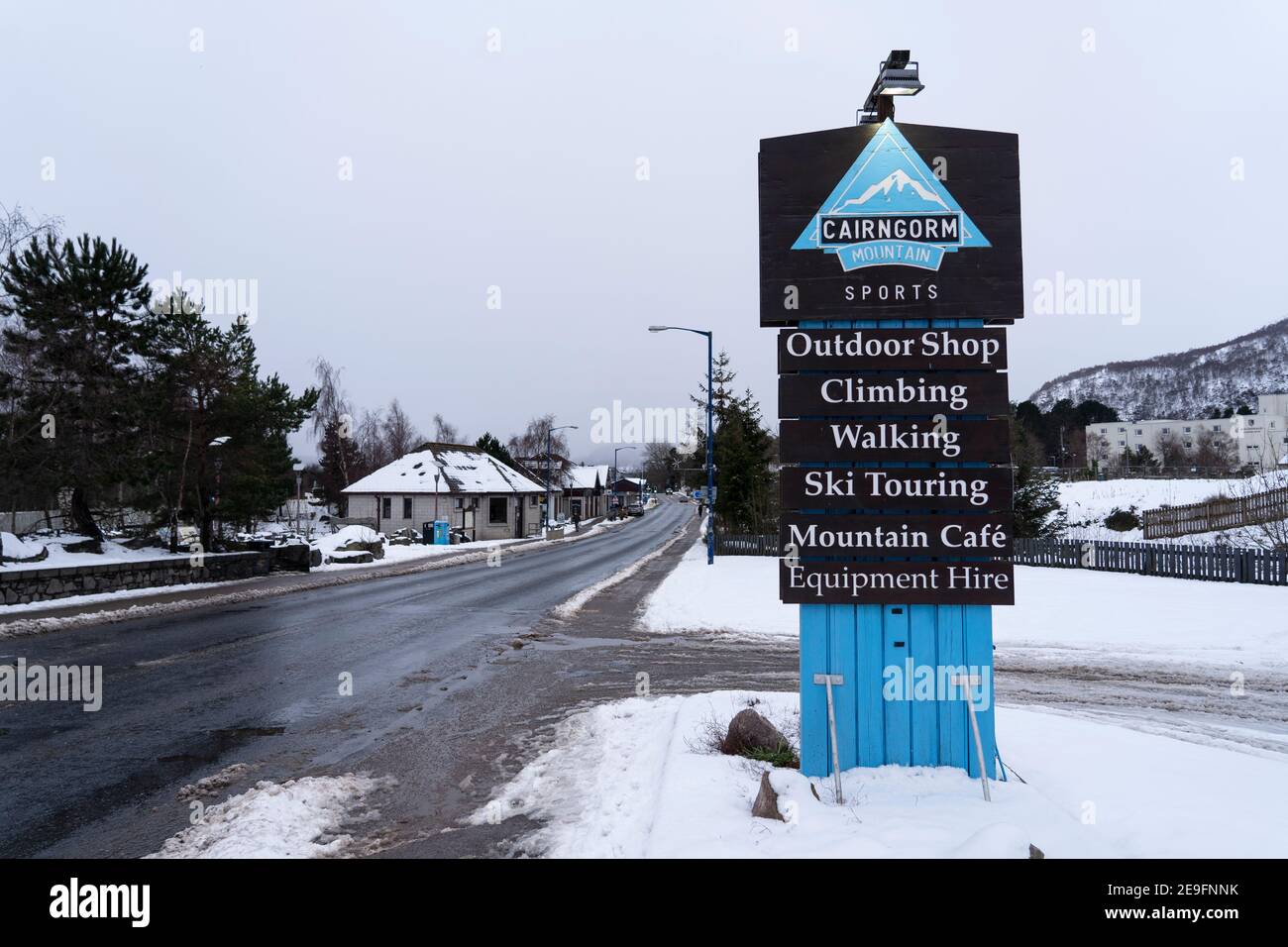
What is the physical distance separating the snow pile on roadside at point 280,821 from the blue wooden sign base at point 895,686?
3385mm

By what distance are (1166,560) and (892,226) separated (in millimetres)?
21022

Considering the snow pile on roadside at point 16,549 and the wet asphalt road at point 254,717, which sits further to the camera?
the snow pile on roadside at point 16,549

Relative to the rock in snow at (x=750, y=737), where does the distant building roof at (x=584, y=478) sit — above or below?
above

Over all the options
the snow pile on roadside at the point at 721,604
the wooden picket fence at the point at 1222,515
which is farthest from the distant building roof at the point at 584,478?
the snow pile on roadside at the point at 721,604

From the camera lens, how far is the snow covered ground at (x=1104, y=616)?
12.4 m

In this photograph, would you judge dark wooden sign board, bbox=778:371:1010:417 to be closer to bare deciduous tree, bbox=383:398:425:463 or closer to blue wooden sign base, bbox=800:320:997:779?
blue wooden sign base, bbox=800:320:997:779

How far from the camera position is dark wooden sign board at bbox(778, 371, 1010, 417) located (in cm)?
557

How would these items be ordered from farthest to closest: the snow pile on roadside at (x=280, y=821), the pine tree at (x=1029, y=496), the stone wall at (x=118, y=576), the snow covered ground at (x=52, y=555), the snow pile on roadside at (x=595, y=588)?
the pine tree at (x=1029, y=496) < the snow covered ground at (x=52, y=555) < the snow pile on roadside at (x=595, y=588) < the stone wall at (x=118, y=576) < the snow pile on roadside at (x=280, y=821)

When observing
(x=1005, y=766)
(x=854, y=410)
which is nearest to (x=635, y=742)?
(x=1005, y=766)

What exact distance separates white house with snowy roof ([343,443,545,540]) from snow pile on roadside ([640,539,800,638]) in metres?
26.8

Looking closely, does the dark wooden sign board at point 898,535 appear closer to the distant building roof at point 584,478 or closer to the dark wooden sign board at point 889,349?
the dark wooden sign board at point 889,349
